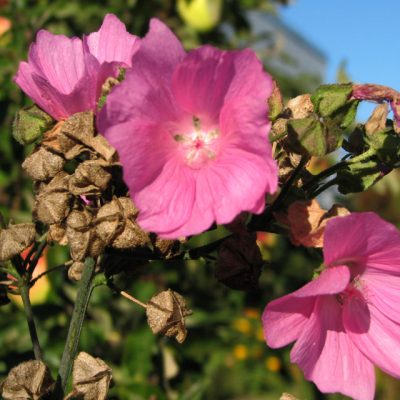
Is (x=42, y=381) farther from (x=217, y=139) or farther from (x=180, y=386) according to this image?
(x=180, y=386)

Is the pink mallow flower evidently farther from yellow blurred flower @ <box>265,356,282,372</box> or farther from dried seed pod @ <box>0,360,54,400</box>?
yellow blurred flower @ <box>265,356,282,372</box>

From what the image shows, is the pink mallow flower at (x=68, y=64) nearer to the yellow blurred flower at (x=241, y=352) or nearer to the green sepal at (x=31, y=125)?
the green sepal at (x=31, y=125)

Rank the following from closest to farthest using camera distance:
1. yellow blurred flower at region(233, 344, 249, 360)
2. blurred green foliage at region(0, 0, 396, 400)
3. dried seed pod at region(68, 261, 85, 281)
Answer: dried seed pod at region(68, 261, 85, 281)
blurred green foliage at region(0, 0, 396, 400)
yellow blurred flower at region(233, 344, 249, 360)

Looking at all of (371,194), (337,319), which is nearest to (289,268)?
(371,194)

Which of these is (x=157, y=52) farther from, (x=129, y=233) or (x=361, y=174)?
(x=361, y=174)

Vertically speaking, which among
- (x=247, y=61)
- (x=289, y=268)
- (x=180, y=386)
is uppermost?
(x=247, y=61)

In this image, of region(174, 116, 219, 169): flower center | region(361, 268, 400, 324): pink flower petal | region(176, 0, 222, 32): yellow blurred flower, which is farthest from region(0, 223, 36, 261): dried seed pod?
region(176, 0, 222, 32): yellow blurred flower

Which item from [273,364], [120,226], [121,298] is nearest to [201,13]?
[121,298]
